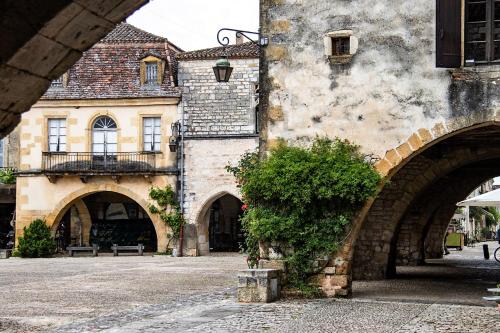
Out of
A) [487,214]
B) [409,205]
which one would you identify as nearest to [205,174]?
[409,205]

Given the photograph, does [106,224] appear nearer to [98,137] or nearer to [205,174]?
[98,137]

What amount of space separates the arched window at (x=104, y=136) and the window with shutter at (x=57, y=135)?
1.08 m

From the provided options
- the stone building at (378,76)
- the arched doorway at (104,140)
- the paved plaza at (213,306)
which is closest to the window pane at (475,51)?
the stone building at (378,76)

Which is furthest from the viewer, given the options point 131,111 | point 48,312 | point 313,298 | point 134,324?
point 131,111

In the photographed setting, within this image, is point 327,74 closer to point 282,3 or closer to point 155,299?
point 282,3

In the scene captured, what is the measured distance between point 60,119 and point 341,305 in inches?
797

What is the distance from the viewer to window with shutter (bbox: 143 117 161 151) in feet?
95.7

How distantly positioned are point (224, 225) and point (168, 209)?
4.26 metres

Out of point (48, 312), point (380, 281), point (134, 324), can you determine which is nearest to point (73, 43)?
point (134, 324)

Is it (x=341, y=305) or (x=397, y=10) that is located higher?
(x=397, y=10)

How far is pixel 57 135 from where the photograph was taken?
29.6m

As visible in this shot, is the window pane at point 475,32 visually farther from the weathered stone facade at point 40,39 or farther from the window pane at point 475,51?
the weathered stone facade at point 40,39

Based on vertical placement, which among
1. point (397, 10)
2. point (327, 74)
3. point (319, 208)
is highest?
point (397, 10)

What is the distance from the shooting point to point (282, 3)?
42.4ft
